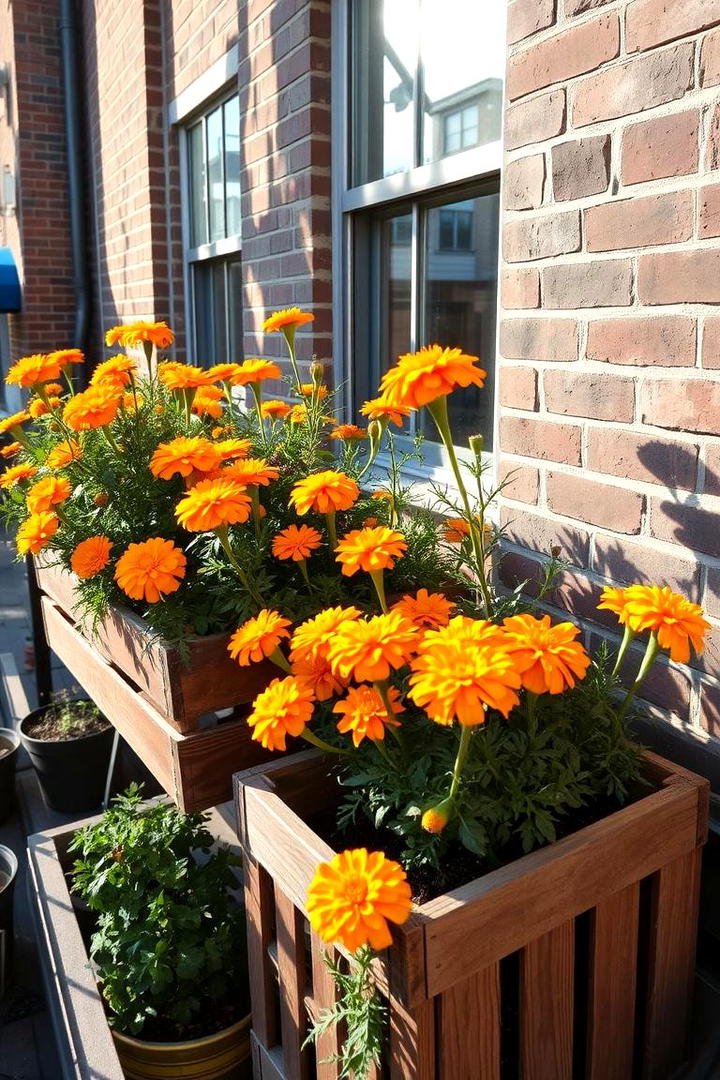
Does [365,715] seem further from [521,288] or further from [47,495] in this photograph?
[521,288]

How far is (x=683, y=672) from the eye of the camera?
146cm

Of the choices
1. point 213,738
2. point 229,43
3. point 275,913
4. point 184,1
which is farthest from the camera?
point 184,1

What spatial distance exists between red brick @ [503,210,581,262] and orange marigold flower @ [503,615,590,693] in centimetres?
78

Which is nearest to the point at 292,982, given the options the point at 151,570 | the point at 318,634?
the point at 318,634

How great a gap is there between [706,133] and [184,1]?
319 centimetres

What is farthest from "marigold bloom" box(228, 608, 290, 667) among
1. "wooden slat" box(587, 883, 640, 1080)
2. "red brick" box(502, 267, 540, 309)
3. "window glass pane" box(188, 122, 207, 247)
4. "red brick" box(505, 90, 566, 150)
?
"window glass pane" box(188, 122, 207, 247)

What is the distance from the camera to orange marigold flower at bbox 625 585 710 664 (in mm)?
1125

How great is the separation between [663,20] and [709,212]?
0.32 m

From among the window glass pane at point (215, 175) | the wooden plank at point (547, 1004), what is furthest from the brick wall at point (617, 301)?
the window glass pane at point (215, 175)

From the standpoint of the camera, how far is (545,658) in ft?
3.54

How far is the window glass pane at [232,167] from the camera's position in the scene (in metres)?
3.52

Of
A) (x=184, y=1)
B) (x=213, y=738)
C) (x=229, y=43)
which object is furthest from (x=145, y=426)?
(x=184, y=1)

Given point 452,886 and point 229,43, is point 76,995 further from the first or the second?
point 229,43

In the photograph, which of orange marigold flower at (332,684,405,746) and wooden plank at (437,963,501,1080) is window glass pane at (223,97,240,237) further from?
wooden plank at (437,963,501,1080)
